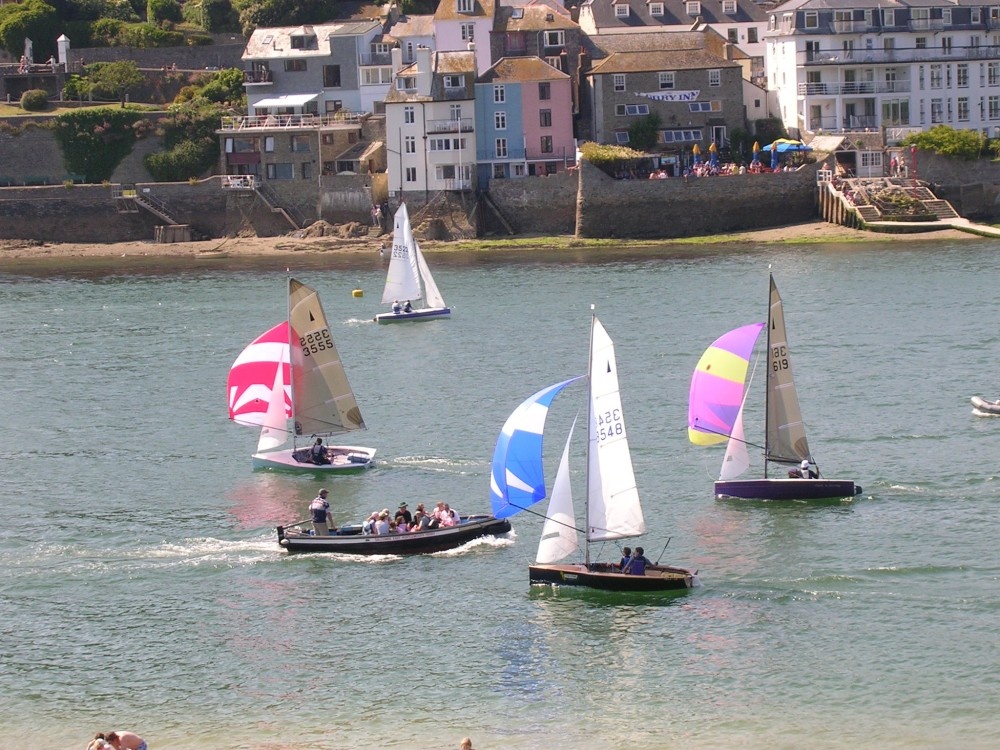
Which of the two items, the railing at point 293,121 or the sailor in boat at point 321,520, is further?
the railing at point 293,121

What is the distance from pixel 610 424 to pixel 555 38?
2909 inches

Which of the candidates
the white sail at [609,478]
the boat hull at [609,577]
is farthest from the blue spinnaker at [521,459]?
the boat hull at [609,577]

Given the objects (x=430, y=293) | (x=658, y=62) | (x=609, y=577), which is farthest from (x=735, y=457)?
(x=658, y=62)

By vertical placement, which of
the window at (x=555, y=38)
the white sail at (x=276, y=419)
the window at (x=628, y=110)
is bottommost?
the white sail at (x=276, y=419)

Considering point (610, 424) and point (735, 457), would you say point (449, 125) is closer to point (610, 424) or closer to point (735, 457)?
point (735, 457)

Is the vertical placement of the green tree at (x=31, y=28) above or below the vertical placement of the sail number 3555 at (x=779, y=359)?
above

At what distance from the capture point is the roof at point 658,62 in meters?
107

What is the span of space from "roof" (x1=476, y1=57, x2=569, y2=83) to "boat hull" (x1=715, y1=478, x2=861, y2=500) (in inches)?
2517

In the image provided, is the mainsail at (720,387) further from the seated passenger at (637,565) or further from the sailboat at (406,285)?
the sailboat at (406,285)

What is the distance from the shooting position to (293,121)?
11319cm

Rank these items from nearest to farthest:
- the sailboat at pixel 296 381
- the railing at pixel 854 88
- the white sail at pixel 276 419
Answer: the white sail at pixel 276 419, the sailboat at pixel 296 381, the railing at pixel 854 88

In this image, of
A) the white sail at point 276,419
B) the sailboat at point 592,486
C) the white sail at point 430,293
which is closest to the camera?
the sailboat at point 592,486

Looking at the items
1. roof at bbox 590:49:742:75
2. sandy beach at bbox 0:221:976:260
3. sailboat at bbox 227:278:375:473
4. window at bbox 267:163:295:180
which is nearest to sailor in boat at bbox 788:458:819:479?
sailboat at bbox 227:278:375:473

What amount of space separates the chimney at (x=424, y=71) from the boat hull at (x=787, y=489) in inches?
2509
